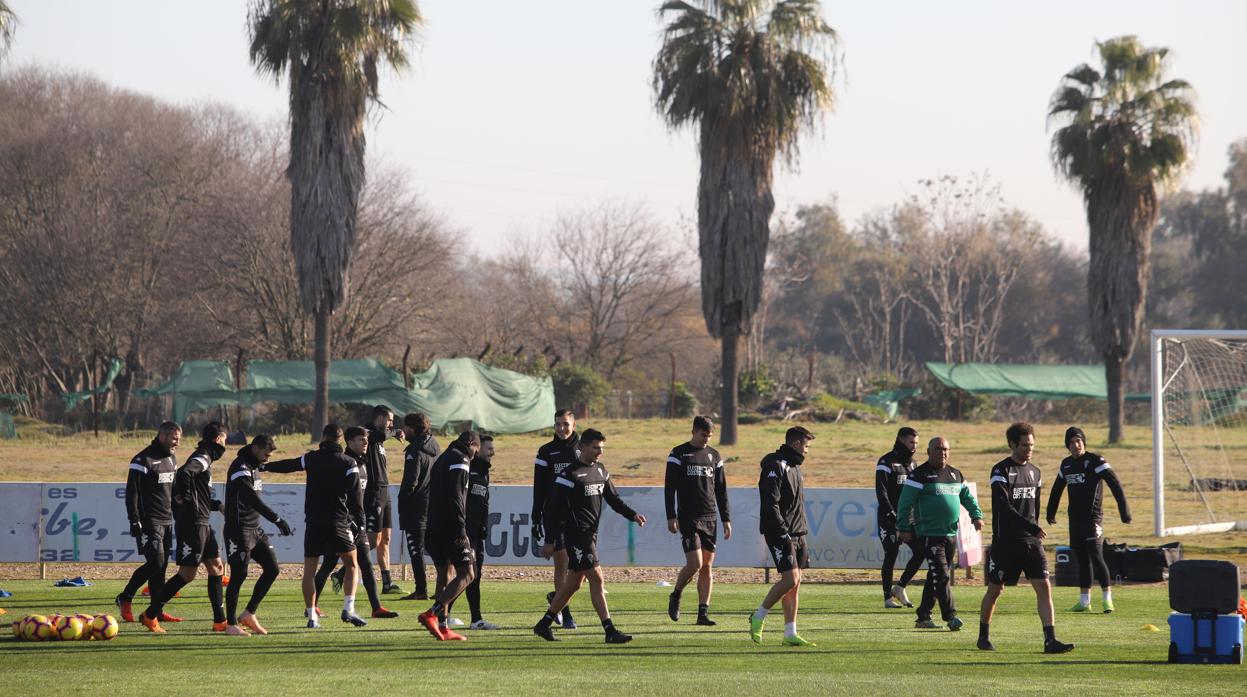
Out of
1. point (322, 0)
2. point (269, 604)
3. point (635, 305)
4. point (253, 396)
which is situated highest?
point (322, 0)

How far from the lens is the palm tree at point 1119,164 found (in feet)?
124

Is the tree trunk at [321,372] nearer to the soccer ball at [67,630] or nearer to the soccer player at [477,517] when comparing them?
the soccer player at [477,517]

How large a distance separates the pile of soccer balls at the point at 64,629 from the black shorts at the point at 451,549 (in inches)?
113

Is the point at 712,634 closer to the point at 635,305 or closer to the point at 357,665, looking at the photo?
the point at 357,665

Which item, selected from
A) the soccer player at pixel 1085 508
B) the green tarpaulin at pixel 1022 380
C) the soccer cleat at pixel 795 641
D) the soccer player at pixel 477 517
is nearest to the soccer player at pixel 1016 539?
the soccer cleat at pixel 795 641

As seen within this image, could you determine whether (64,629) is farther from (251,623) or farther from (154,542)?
(251,623)

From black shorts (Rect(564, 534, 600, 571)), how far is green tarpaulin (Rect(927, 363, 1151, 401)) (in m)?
36.3

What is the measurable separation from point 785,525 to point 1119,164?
94.8 ft

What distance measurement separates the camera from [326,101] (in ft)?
106

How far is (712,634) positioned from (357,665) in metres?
3.50

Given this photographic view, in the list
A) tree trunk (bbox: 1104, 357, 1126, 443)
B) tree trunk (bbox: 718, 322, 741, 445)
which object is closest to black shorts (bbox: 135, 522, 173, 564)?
tree trunk (bbox: 718, 322, 741, 445)

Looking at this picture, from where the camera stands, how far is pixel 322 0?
3222 centimetres

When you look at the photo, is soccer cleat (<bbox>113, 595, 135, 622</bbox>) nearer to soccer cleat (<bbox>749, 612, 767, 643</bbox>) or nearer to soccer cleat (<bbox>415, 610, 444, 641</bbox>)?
soccer cleat (<bbox>415, 610, 444, 641</bbox>)

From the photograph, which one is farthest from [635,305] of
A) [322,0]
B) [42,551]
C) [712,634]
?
[712,634]
